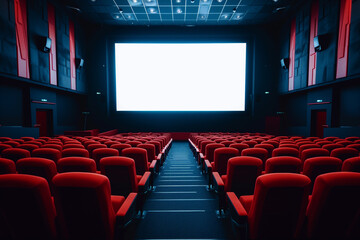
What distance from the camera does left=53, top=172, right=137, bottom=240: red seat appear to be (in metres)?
1.22

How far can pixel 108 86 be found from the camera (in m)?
11.3

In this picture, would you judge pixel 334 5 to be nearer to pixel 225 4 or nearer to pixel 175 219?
pixel 225 4

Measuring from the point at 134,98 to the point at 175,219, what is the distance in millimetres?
9589

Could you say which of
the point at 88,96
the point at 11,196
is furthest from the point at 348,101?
the point at 88,96

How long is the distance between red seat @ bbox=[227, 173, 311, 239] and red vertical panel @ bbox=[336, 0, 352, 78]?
23.4ft

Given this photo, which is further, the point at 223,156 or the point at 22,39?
the point at 22,39

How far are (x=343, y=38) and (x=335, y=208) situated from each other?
25.1 ft

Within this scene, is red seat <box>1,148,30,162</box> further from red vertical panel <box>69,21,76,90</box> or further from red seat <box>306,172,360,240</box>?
red vertical panel <box>69,21,76,90</box>

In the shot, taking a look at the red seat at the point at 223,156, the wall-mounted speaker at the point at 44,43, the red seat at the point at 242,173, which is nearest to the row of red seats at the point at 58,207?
the red seat at the point at 242,173

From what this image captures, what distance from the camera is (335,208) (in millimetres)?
1229

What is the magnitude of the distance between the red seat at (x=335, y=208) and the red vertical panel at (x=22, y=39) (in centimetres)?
840

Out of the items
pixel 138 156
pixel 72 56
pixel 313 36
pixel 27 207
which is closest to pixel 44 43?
pixel 72 56

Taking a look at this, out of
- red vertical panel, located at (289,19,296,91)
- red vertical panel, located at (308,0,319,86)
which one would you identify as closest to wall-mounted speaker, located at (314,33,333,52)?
red vertical panel, located at (308,0,319,86)

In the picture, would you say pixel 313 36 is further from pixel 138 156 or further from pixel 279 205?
pixel 279 205
